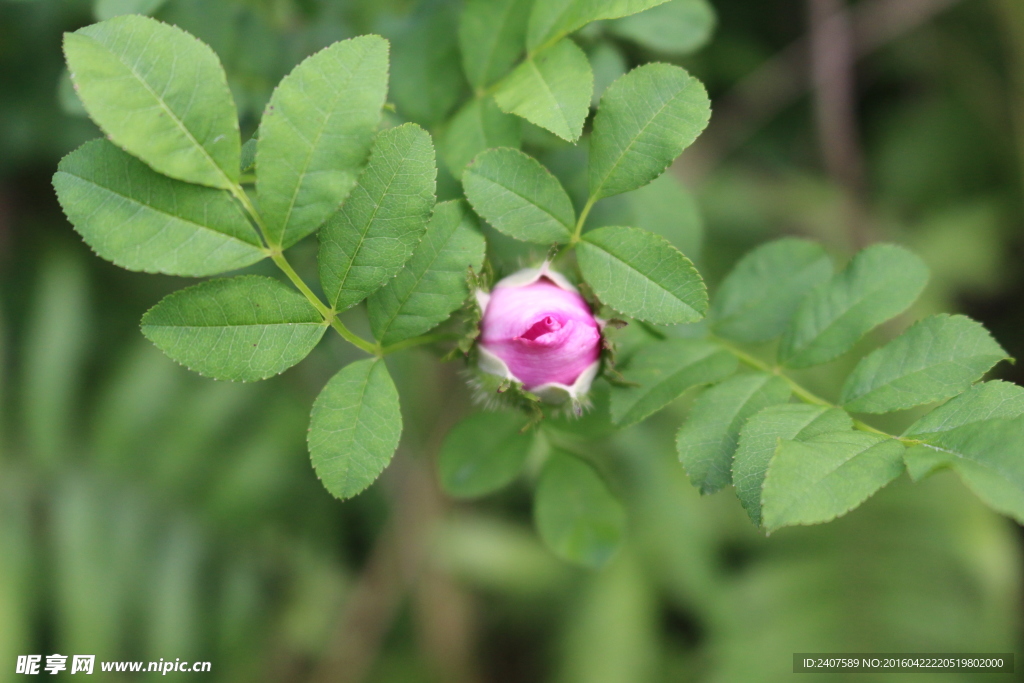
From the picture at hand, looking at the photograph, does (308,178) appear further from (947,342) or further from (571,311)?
(947,342)

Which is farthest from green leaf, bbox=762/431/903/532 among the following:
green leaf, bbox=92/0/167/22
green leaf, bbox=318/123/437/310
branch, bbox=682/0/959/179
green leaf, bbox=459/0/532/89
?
branch, bbox=682/0/959/179

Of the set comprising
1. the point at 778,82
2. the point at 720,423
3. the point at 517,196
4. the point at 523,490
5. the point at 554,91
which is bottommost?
the point at 523,490

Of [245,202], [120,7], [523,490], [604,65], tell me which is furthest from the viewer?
[523,490]

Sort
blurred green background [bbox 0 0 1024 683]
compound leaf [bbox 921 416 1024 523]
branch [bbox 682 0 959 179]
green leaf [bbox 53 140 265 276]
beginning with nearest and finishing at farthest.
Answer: compound leaf [bbox 921 416 1024 523] < green leaf [bbox 53 140 265 276] < blurred green background [bbox 0 0 1024 683] < branch [bbox 682 0 959 179]

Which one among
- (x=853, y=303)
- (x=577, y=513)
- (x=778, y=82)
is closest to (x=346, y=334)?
(x=577, y=513)

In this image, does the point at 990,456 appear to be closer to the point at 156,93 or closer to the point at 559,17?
the point at 559,17

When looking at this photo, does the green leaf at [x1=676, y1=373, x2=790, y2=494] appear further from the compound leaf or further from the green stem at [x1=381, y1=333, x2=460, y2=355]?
the green stem at [x1=381, y1=333, x2=460, y2=355]

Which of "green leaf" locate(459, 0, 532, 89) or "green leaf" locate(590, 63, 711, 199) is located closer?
"green leaf" locate(590, 63, 711, 199)
